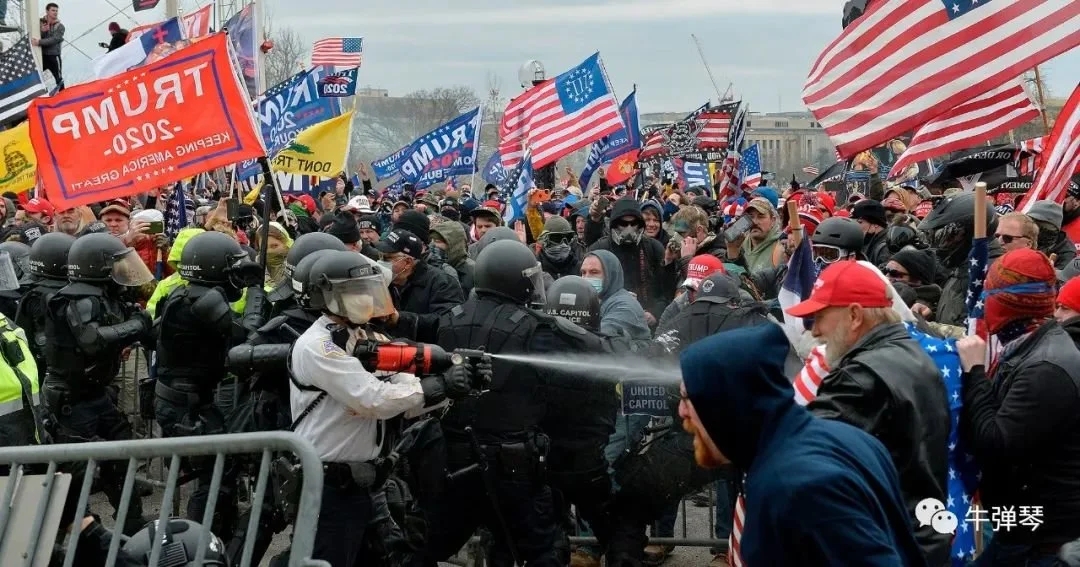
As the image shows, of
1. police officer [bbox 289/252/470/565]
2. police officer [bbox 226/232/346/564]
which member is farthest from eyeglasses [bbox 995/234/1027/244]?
police officer [bbox 226/232/346/564]

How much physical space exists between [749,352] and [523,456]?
354cm

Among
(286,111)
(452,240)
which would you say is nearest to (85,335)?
(452,240)

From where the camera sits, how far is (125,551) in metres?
4.22

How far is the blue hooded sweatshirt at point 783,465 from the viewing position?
2850mm

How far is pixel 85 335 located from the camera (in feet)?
26.5

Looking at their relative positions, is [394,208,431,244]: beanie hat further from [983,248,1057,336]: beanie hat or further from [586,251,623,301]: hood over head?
[983,248,1057,336]: beanie hat

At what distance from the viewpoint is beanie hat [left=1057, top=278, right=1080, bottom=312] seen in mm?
5152

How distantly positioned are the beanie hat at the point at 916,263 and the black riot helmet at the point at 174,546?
4.70 m

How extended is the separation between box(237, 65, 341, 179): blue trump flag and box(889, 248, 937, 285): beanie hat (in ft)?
→ 36.9

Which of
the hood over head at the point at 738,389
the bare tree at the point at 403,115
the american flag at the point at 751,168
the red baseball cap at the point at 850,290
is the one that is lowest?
the bare tree at the point at 403,115

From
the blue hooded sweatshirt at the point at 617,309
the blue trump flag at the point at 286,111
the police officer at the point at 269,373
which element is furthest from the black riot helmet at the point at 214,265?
the blue trump flag at the point at 286,111

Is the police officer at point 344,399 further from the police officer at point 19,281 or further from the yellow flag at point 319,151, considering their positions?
the yellow flag at point 319,151

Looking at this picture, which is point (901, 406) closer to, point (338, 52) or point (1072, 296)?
point (1072, 296)

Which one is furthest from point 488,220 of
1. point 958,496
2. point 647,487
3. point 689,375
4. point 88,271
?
point 689,375
